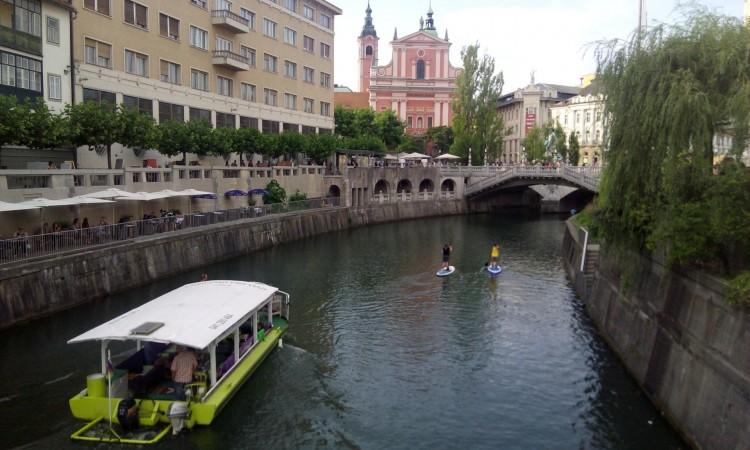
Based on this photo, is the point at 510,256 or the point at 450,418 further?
the point at 510,256

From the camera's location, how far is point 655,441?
19531mm

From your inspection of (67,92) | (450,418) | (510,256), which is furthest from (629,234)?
(67,92)

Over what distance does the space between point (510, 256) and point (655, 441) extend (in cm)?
3515

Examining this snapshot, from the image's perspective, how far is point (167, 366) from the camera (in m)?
21.5

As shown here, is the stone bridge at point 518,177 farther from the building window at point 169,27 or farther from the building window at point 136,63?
the building window at point 136,63

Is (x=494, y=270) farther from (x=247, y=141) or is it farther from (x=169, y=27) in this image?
(x=169, y=27)

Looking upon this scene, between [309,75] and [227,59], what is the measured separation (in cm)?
2089

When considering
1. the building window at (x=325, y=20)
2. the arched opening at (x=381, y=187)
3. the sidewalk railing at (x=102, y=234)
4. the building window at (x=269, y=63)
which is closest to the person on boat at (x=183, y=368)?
the sidewalk railing at (x=102, y=234)

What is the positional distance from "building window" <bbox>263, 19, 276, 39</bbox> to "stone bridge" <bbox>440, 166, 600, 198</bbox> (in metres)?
31.3

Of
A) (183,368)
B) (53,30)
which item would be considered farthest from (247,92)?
(183,368)

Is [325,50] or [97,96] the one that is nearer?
[97,96]

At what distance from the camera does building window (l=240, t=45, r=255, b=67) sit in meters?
71.2

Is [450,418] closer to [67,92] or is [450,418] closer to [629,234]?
[629,234]

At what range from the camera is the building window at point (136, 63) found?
54.3 m
